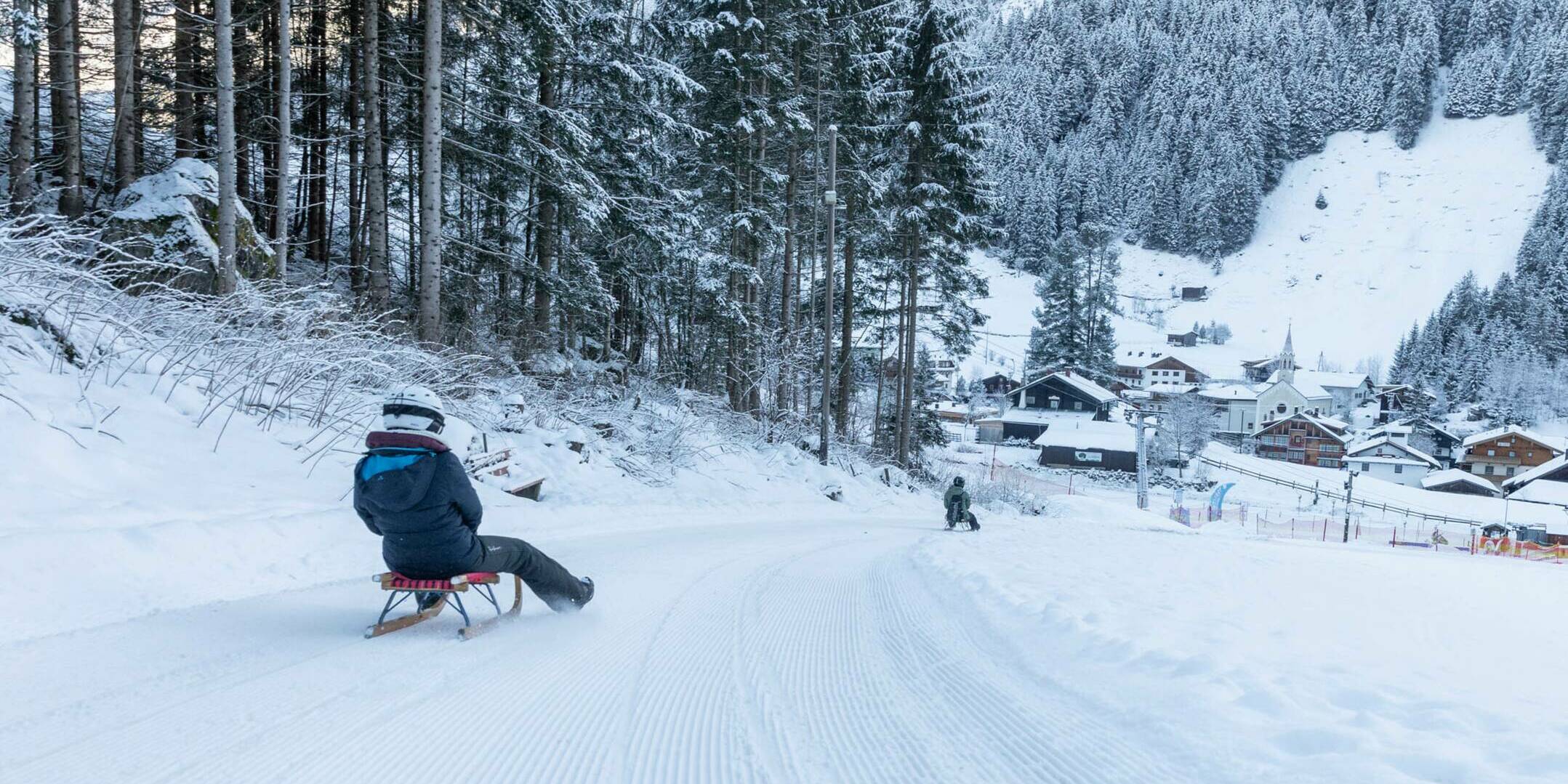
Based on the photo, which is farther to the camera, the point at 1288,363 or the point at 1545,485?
the point at 1288,363

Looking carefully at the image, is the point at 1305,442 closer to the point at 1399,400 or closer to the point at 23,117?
the point at 1399,400

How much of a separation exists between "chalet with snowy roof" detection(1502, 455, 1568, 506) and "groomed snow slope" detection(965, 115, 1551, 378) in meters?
47.1

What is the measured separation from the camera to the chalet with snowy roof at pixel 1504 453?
59188mm

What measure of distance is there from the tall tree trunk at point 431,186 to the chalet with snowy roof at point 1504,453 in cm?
7994

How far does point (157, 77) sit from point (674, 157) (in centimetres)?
1153

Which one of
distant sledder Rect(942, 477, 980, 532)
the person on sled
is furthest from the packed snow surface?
distant sledder Rect(942, 477, 980, 532)

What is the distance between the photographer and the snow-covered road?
248cm

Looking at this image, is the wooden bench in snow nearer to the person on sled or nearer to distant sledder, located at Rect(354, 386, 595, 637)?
distant sledder, located at Rect(354, 386, 595, 637)

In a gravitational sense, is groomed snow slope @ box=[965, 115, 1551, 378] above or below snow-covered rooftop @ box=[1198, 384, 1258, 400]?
above

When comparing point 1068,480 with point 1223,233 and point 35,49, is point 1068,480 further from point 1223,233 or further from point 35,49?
point 1223,233

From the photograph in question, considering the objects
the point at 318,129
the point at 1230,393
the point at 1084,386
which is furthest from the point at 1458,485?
the point at 318,129

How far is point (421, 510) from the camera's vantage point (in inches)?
147

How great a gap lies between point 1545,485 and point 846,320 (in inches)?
2276

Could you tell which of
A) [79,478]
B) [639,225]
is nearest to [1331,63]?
[639,225]
